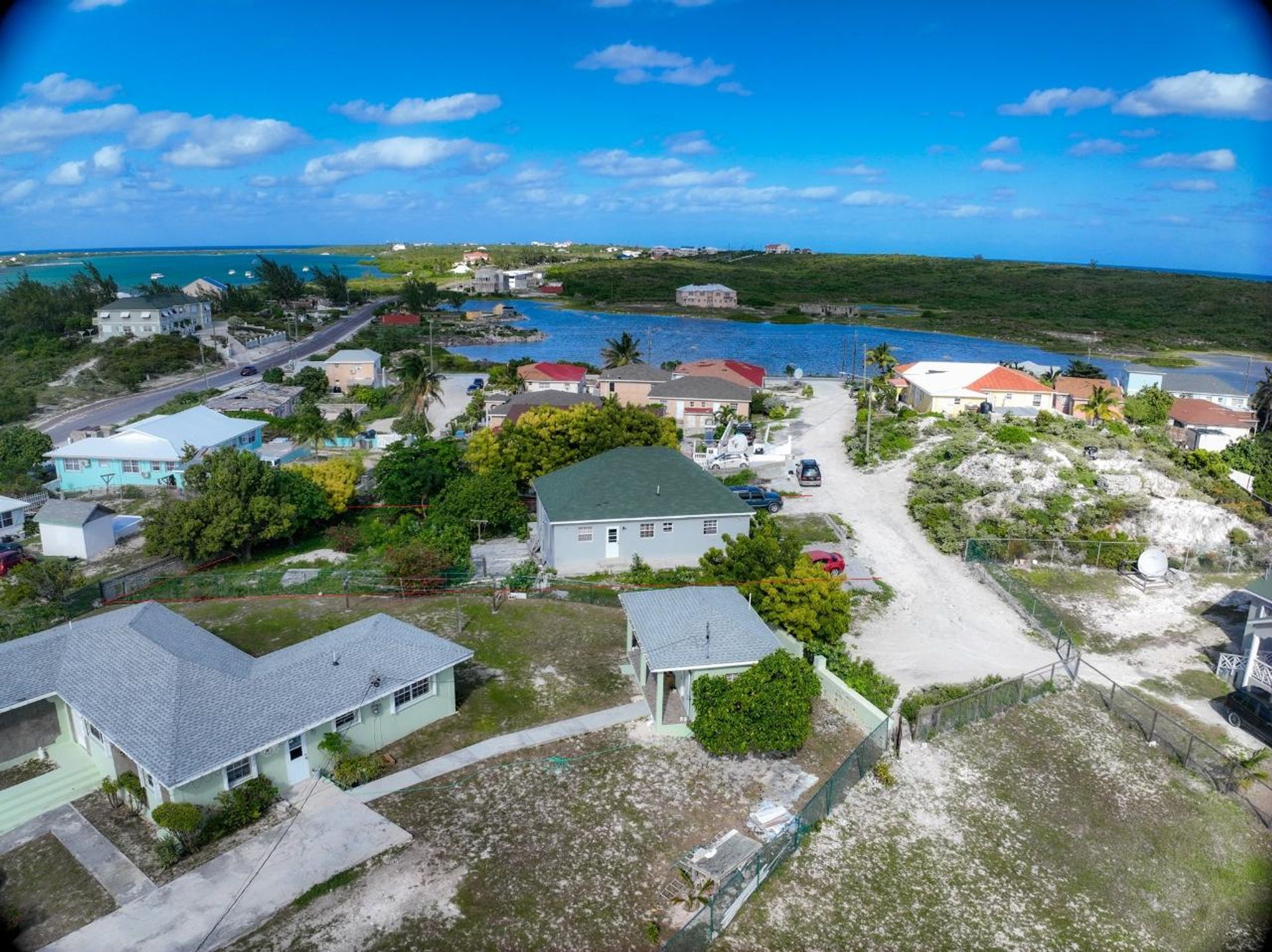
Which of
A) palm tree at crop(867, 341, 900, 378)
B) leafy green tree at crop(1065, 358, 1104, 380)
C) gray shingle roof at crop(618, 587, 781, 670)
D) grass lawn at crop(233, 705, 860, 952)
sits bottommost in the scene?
grass lawn at crop(233, 705, 860, 952)

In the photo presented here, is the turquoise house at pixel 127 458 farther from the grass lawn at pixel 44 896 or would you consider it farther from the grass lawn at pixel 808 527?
the grass lawn at pixel 808 527

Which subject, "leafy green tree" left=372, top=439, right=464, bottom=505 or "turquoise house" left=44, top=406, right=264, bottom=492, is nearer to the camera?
"leafy green tree" left=372, top=439, right=464, bottom=505

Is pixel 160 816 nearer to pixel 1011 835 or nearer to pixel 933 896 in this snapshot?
pixel 933 896

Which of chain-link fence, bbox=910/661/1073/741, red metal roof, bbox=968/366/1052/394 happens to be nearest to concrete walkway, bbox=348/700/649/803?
chain-link fence, bbox=910/661/1073/741

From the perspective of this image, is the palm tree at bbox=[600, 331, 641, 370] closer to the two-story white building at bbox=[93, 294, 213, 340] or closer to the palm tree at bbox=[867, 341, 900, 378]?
the palm tree at bbox=[867, 341, 900, 378]

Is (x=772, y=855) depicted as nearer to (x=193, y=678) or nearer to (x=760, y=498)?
(x=193, y=678)

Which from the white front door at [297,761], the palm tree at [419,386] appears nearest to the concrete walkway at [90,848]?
the white front door at [297,761]
